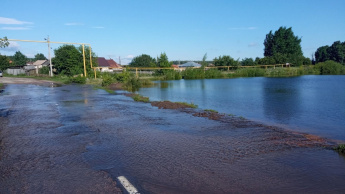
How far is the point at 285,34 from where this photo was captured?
96.8 metres

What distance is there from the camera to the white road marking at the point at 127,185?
473 cm

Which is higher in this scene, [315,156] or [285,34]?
[285,34]

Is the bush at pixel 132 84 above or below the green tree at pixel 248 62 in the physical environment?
below

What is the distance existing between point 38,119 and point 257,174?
985 centimetres

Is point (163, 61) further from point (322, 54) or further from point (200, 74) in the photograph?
point (322, 54)

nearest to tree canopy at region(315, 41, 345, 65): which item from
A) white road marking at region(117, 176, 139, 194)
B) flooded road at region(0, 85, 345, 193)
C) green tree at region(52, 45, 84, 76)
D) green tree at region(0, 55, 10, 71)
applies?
green tree at region(52, 45, 84, 76)

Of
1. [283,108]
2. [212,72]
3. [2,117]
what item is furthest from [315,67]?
[2,117]

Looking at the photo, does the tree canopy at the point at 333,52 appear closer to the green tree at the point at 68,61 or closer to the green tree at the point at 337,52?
the green tree at the point at 337,52

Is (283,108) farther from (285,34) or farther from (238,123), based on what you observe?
(285,34)

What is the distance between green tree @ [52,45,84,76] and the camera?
48.6 m

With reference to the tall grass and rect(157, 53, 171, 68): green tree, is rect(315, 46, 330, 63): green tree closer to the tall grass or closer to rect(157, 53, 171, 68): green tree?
the tall grass

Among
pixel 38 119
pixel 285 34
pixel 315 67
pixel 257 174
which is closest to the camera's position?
pixel 257 174

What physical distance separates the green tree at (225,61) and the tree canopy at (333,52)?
5041 cm

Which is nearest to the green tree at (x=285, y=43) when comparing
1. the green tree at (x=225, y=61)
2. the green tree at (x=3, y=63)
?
the green tree at (x=225, y=61)
